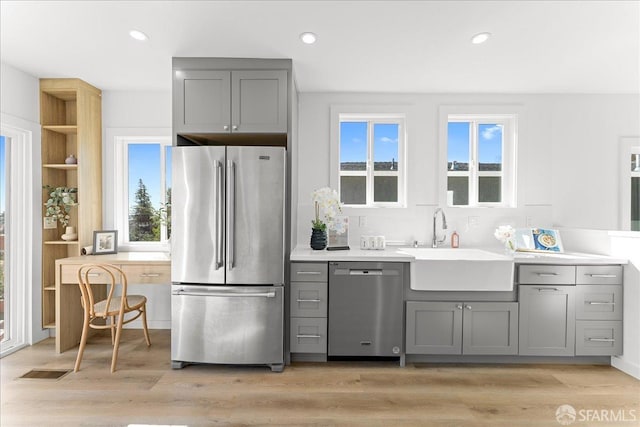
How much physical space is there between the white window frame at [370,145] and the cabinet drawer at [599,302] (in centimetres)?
172

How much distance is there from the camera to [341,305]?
2936mm

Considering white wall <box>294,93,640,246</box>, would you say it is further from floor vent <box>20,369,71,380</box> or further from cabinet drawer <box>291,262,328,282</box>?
floor vent <box>20,369,71,380</box>

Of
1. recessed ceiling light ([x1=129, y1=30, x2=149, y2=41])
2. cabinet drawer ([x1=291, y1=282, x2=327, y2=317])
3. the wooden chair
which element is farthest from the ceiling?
cabinet drawer ([x1=291, y1=282, x2=327, y2=317])

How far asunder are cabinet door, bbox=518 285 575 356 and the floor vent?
3732 millimetres

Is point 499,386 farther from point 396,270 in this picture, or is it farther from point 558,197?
point 558,197

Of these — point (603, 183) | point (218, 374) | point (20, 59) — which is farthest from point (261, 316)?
point (603, 183)

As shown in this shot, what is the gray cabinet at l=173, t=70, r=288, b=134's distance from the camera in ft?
9.60

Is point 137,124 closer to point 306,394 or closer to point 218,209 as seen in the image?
point 218,209

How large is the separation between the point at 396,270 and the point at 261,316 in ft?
3.83

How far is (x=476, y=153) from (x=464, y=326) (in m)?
1.87

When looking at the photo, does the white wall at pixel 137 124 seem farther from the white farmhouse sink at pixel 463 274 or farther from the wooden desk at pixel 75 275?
the white farmhouse sink at pixel 463 274

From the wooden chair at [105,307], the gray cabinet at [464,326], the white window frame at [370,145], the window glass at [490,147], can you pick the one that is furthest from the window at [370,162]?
the wooden chair at [105,307]

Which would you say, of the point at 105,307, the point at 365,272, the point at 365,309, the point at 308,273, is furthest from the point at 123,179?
the point at 365,309

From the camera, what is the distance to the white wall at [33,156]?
3.21 metres
